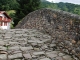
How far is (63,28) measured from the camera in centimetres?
404

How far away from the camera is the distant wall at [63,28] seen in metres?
3.39

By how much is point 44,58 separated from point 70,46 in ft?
2.70

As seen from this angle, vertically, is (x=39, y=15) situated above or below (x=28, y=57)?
above

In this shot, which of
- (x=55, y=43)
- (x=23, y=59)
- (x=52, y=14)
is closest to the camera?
(x=23, y=59)

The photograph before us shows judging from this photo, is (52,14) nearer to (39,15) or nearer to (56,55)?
(39,15)

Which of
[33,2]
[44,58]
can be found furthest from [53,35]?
[33,2]

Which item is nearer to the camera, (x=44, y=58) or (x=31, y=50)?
(x=44, y=58)

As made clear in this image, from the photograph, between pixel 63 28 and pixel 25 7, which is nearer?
pixel 63 28

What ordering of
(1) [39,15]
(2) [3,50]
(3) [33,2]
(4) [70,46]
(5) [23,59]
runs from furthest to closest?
(3) [33,2] < (1) [39,15] < (4) [70,46] < (2) [3,50] < (5) [23,59]

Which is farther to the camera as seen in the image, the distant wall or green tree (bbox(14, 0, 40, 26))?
green tree (bbox(14, 0, 40, 26))

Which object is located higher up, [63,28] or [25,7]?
[25,7]

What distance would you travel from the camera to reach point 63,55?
131 inches

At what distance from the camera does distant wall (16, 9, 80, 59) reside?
3395 mm

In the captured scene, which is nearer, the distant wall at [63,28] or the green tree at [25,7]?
the distant wall at [63,28]
